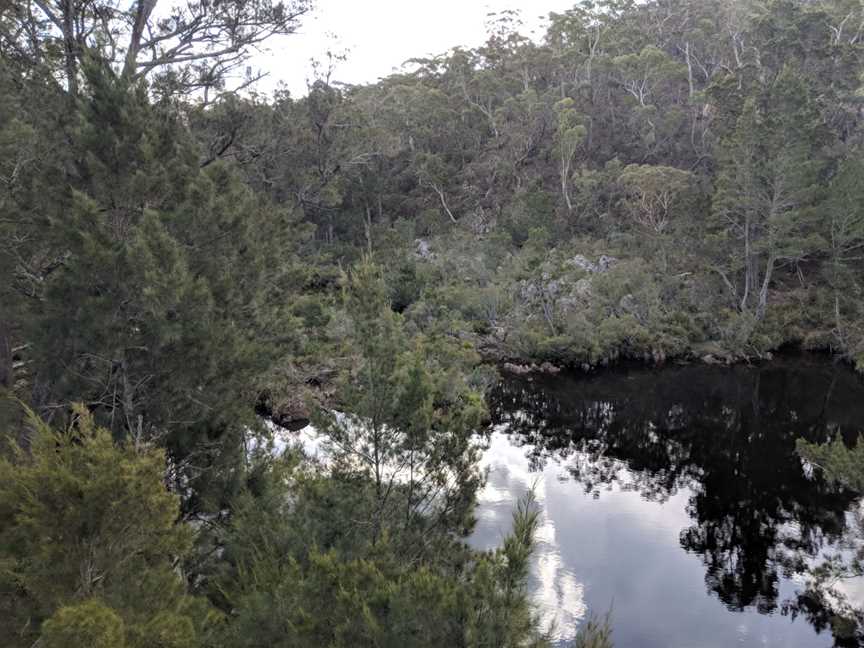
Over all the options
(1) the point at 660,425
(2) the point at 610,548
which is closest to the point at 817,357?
(1) the point at 660,425

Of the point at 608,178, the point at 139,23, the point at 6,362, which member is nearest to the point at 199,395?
the point at 6,362

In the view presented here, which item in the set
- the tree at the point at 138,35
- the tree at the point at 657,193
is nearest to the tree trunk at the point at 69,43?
the tree at the point at 138,35

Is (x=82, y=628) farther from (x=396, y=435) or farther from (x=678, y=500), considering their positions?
(x=678, y=500)

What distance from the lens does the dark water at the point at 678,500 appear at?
9.83 metres

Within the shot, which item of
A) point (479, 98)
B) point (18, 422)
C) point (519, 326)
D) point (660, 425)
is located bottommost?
point (660, 425)

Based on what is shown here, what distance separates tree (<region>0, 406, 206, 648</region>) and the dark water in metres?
7.17

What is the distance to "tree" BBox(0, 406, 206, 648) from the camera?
11.7 feet

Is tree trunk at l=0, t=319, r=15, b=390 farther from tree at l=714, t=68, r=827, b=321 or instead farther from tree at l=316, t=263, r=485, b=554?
tree at l=714, t=68, r=827, b=321

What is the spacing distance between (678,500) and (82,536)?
12.7 m

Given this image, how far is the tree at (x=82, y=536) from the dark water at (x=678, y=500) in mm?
7168

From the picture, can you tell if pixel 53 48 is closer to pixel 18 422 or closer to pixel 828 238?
pixel 18 422

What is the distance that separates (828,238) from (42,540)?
30215 mm

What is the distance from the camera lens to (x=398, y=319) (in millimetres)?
6602

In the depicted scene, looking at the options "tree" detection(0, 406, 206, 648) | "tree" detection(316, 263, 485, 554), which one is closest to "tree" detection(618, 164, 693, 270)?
"tree" detection(316, 263, 485, 554)
